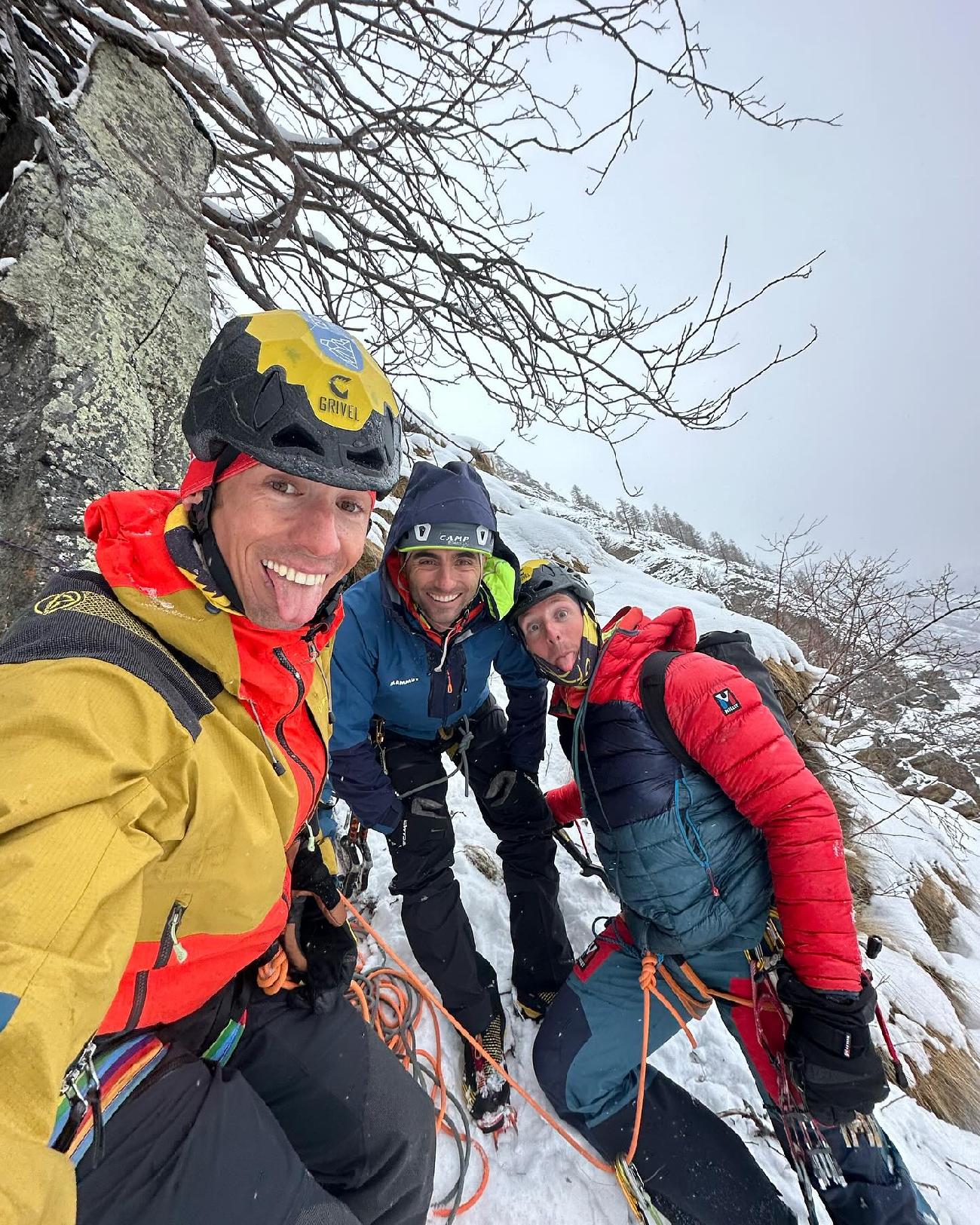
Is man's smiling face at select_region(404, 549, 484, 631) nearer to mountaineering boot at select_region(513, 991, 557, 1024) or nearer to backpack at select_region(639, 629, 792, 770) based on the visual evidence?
backpack at select_region(639, 629, 792, 770)

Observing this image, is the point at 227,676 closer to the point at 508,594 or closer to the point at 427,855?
the point at 508,594

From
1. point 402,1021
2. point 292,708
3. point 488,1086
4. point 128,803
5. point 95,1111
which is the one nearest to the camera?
point 128,803

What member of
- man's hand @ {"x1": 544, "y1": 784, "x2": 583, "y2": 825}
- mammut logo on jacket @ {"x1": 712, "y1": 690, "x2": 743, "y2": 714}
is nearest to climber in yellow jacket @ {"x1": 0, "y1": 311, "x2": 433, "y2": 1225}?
mammut logo on jacket @ {"x1": 712, "y1": 690, "x2": 743, "y2": 714}

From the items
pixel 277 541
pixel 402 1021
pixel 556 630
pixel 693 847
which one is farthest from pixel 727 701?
pixel 402 1021

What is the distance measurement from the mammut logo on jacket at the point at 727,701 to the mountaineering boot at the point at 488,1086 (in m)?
1.89

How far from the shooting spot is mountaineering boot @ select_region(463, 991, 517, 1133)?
2176 millimetres

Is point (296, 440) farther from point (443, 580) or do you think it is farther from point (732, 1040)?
point (732, 1040)

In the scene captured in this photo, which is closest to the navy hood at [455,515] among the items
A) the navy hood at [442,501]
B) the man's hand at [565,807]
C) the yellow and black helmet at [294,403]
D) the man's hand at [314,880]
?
the navy hood at [442,501]

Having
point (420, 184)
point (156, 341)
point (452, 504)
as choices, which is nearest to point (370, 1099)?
point (452, 504)

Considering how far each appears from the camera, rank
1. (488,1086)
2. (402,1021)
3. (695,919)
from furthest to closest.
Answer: (402,1021) → (488,1086) → (695,919)

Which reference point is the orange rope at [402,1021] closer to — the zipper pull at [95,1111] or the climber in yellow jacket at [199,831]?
the climber in yellow jacket at [199,831]

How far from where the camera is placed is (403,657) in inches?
95.0

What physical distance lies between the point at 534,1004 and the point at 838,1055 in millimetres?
1438

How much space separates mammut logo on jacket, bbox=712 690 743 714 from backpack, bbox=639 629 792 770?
19cm
